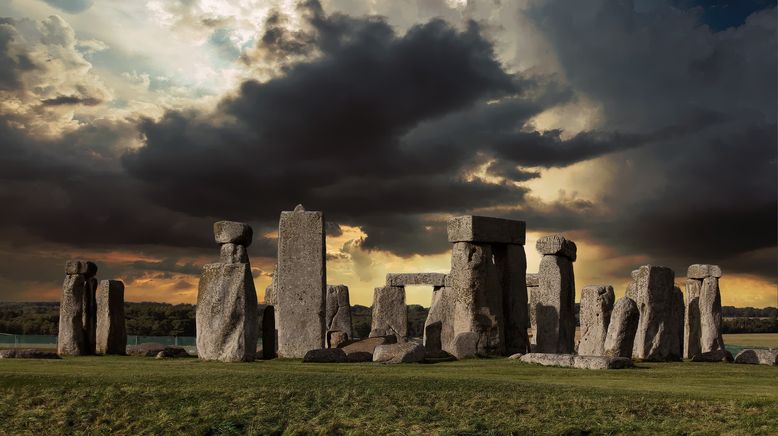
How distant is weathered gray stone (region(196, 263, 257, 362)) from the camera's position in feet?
62.3

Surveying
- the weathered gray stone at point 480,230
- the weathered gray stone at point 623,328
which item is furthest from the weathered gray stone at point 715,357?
the weathered gray stone at point 480,230

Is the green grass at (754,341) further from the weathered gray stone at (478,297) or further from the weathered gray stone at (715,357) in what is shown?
the weathered gray stone at (478,297)

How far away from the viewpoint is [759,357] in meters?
22.9

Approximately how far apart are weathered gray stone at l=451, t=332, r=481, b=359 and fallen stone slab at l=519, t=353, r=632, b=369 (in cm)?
284

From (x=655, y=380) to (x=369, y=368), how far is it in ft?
18.5

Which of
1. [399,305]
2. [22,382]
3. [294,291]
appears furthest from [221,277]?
[399,305]

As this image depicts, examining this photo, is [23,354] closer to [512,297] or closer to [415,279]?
[512,297]

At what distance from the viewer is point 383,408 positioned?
A: 44.3 feet

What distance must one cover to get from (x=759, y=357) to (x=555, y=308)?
17.7ft

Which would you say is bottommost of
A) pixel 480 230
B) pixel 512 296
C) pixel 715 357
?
pixel 715 357

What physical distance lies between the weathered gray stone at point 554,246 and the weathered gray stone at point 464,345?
11.9ft

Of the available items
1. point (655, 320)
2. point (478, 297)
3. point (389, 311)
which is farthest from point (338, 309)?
point (655, 320)

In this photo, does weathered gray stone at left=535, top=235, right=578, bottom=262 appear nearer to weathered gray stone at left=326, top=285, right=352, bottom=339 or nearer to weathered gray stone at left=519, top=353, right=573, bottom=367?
weathered gray stone at left=519, top=353, right=573, bottom=367

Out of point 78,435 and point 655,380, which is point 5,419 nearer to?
point 78,435
